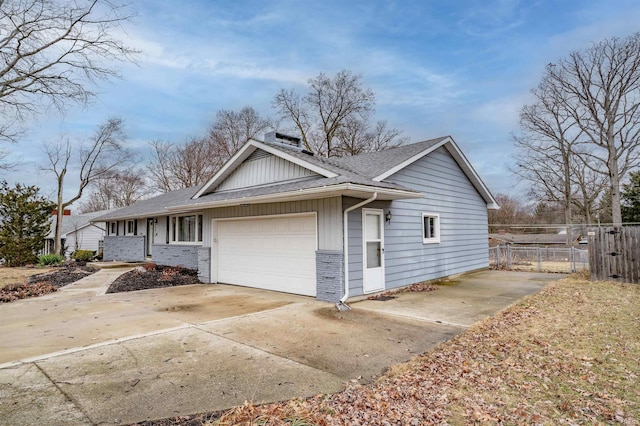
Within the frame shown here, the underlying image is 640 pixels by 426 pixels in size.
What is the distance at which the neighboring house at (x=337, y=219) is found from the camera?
765cm

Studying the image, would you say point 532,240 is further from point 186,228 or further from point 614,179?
point 186,228

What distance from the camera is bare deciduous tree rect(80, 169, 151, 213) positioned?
3129 cm

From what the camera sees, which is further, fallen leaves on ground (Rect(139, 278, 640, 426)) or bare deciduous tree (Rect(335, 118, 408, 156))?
bare deciduous tree (Rect(335, 118, 408, 156))

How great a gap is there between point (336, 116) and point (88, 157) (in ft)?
62.2

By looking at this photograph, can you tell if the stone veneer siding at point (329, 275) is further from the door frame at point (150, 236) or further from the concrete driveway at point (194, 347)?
the door frame at point (150, 236)

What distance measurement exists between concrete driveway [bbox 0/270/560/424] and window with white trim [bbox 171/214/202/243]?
5.21m

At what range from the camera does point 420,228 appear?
10211 millimetres

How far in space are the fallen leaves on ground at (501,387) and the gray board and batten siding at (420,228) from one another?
11.2 feet

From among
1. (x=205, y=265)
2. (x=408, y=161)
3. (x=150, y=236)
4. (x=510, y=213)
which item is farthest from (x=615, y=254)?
(x=510, y=213)

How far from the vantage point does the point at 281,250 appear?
29.5ft

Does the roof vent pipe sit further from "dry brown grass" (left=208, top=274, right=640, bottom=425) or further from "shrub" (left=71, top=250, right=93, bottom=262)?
"shrub" (left=71, top=250, right=93, bottom=262)

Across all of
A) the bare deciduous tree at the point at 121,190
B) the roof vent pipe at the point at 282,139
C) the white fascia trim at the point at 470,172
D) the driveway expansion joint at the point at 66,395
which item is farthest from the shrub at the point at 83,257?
the white fascia trim at the point at 470,172

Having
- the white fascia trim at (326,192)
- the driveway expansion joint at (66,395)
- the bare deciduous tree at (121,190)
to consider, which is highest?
the bare deciduous tree at (121,190)

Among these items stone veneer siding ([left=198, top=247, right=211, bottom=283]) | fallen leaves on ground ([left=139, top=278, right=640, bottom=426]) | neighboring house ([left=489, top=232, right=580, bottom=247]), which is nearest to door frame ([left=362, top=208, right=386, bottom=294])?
fallen leaves on ground ([left=139, top=278, right=640, bottom=426])
